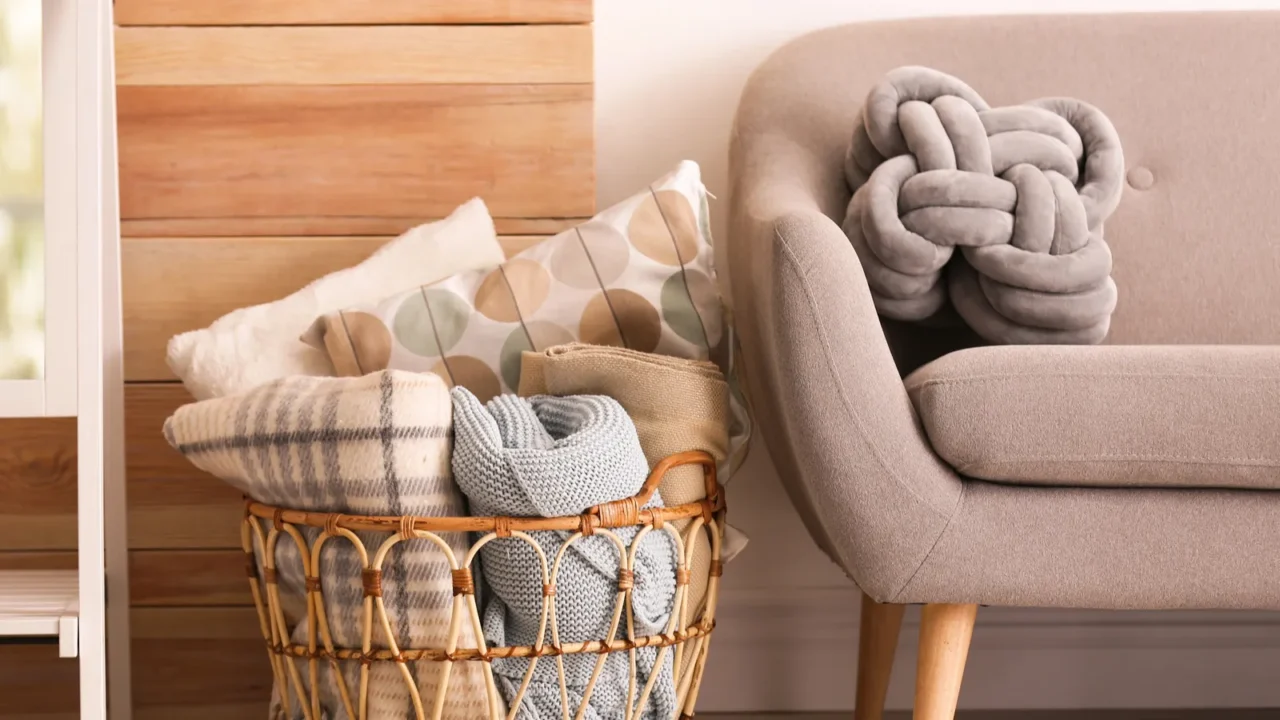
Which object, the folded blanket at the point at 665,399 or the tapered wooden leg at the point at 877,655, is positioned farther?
the tapered wooden leg at the point at 877,655

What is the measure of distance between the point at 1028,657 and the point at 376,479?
3.35 feet

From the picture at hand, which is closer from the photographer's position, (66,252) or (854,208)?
(66,252)

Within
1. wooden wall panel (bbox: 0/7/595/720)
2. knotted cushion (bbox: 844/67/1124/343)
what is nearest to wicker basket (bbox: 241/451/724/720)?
knotted cushion (bbox: 844/67/1124/343)

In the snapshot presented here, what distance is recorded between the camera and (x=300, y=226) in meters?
1.28

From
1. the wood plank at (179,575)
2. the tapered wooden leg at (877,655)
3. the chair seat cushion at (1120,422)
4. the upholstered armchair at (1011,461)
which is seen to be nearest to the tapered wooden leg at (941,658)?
the upholstered armchair at (1011,461)

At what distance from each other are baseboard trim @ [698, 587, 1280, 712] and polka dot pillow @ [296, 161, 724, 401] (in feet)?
1.79

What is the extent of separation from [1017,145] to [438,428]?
67 cm

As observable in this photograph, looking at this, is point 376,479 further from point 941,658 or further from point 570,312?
point 941,658

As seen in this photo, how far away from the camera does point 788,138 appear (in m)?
1.26

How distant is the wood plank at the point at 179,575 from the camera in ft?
4.14

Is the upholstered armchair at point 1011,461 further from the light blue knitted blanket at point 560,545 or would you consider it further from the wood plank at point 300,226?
the wood plank at point 300,226

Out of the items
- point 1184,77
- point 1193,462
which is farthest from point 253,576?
point 1184,77

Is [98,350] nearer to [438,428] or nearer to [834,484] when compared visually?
[438,428]

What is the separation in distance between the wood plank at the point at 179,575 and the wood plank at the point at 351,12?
624 millimetres
